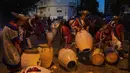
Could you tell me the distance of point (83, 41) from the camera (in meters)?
10.5

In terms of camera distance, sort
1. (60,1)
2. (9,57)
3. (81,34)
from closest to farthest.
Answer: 1. (9,57)
2. (81,34)
3. (60,1)

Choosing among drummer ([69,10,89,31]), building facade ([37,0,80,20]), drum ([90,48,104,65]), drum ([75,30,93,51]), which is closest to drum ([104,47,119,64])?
drum ([90,48,104,65])

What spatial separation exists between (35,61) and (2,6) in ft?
54.5

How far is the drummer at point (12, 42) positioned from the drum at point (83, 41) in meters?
2.54

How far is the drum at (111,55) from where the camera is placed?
A: 11531 mm

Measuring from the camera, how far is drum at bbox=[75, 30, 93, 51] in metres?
10.5

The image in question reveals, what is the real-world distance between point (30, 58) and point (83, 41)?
2.39m

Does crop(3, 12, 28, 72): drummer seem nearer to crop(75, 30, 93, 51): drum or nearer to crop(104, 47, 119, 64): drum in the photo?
crop(75, 30, 93, 51): drum

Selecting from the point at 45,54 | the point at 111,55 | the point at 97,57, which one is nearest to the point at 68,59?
the point at 45,54

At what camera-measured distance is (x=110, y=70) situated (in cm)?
1078

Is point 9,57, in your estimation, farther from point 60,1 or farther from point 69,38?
point 60,1

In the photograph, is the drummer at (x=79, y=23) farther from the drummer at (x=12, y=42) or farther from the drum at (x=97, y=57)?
the drummer at (x=12, y=42)

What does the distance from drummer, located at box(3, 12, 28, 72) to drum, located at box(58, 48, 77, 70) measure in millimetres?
1945

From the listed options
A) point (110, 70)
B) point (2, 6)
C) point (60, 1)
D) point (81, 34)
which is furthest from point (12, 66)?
point (60, 1)
